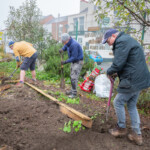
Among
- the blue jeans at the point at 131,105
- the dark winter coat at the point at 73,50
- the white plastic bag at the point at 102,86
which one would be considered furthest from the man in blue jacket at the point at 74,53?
the blue jeans at the point at 131,105

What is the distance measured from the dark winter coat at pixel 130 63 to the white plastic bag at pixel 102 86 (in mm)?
2760

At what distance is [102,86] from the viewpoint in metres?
5.27

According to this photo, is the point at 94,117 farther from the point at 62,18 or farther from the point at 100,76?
the point at 62,18

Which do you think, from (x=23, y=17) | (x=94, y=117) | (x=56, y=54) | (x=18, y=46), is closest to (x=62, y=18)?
(x=23, y=17)

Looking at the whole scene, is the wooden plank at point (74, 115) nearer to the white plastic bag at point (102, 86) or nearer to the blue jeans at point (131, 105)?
the blue jeans at point (131, 105)

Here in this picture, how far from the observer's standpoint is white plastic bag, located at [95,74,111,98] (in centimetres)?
520

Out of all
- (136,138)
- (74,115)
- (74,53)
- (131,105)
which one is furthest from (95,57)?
(136,138)

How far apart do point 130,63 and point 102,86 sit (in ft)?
9.63

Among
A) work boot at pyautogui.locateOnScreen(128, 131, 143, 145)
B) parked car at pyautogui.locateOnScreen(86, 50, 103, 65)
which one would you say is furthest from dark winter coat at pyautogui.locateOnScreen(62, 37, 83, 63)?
parked car at pyautogui.locateOnScreen(86, 50, 103, 65)

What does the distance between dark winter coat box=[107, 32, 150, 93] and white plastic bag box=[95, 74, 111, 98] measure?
2760 mm

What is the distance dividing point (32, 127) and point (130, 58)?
211cm

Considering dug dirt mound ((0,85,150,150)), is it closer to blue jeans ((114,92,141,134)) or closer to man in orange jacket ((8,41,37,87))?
blue jeans ((114,92,141,134))

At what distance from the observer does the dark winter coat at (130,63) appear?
2340 mm

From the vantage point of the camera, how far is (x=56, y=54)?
8289mm
